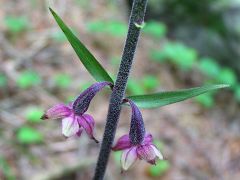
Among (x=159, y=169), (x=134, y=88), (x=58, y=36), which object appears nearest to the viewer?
(x=159, y=169)

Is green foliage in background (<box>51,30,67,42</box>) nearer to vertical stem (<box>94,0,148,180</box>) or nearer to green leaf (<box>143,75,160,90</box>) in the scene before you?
green leaf (<box>143,75,160,90</box>)

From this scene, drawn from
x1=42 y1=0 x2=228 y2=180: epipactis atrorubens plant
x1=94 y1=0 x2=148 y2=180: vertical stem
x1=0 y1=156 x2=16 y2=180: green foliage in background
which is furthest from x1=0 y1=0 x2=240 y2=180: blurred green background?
x1=42 y1=0 x2=228 y2=180: epipactis atrorubens plant

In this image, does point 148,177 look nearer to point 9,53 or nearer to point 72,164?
point 72,164

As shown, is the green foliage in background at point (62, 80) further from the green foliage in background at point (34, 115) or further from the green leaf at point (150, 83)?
the green leaf at point (150, 83)

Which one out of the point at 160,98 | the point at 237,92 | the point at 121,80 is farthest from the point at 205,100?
the point at 121,80

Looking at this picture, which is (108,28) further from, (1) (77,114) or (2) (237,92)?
(1) (77,114)
